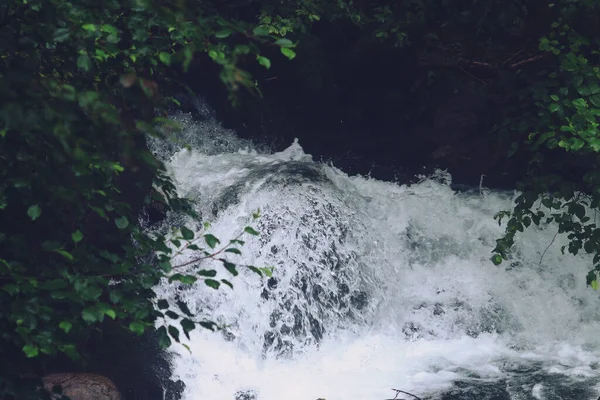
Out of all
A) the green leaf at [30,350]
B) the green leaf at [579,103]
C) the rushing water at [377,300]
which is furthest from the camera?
the rushing water at [377,300]

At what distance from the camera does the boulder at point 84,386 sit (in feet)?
20.4

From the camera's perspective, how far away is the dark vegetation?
3.36m

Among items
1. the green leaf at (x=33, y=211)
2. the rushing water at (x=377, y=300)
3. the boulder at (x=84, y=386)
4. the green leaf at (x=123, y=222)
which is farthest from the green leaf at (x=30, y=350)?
the rushing water at (x=377, y=300)

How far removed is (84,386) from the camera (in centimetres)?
630

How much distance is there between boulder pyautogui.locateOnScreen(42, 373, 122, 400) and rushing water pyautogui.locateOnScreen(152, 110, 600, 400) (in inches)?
34.9

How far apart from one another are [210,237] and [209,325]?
429 millimetres

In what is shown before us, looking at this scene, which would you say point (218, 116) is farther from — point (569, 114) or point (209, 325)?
point (209, 325)

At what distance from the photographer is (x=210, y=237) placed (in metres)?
3.60

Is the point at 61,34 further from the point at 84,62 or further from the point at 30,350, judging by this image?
the point at 30,350

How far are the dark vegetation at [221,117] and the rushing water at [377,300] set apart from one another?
0.40m

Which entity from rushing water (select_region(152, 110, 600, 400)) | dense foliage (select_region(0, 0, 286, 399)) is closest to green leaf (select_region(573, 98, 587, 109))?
rushing water (select_region(152, 110, 600, 400))

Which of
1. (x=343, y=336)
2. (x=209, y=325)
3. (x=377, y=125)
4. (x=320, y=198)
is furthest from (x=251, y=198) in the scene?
(x=209, y=325)

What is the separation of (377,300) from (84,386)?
125 inches

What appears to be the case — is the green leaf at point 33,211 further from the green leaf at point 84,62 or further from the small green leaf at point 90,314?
the green leaf at point 84,62
